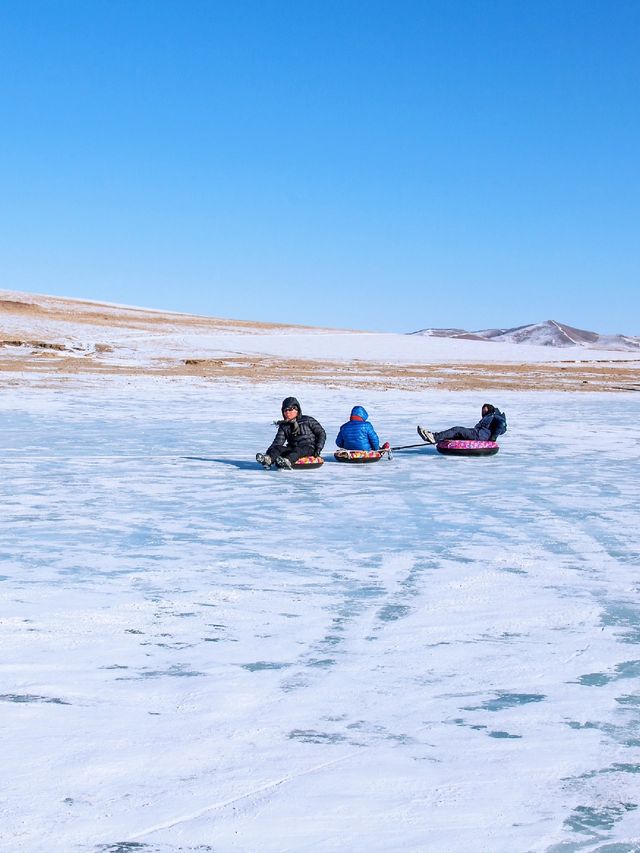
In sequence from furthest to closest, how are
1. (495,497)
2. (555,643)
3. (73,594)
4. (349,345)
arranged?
(349,345) < (495,497) < (73,594) < (555,643)

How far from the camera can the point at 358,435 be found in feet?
38.0

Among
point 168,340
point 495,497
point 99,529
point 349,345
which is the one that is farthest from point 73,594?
point 349,345

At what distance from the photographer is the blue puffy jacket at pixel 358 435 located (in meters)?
11.6

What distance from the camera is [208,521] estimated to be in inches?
302

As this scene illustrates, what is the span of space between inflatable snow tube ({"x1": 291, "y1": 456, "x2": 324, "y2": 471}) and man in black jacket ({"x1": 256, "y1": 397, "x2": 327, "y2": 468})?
0.05 m

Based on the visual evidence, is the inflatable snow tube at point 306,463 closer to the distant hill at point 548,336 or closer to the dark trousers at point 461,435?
the dark trousers at point 461,435

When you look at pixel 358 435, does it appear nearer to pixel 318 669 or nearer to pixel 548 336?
pixel 318 669

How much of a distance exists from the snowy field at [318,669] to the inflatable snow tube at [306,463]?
147 cm

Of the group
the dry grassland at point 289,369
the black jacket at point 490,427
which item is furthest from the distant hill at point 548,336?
the black jacket at point 490,427

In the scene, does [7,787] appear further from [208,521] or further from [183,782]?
[208,521]

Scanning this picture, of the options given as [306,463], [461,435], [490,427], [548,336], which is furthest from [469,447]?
[548,336]

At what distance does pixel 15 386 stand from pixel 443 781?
2165cm

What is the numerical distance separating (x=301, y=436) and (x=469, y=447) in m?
2.56

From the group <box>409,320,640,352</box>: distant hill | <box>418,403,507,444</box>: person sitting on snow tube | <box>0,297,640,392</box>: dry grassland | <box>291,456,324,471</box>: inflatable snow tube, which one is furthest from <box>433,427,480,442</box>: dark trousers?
<box>409,320,640,352</box>: distant hill
